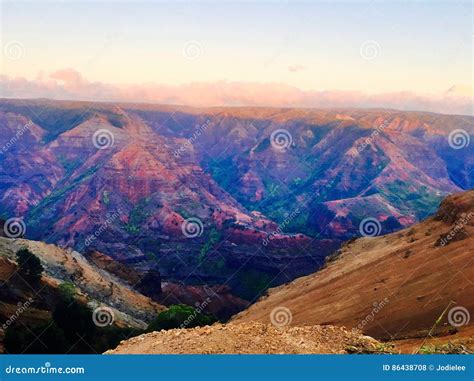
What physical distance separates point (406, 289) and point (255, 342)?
21.1 meters

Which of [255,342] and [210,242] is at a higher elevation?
[255,342]

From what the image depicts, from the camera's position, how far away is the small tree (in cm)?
5428

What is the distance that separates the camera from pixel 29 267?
A: 5462 cm

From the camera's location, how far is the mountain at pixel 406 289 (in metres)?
31.6

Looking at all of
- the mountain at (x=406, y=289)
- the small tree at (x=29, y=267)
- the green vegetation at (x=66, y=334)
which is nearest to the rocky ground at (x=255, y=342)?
the mountain at (x=406, y=289)

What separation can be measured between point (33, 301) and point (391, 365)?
127 feet

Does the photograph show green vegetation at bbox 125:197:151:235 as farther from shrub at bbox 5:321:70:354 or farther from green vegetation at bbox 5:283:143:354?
shrub at bbox 5:321:70:354

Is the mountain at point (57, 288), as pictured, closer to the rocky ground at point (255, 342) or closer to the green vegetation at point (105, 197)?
the rocky ground at point (255, 342)

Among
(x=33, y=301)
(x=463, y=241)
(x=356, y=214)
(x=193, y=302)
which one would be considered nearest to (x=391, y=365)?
(x=463, y=241)

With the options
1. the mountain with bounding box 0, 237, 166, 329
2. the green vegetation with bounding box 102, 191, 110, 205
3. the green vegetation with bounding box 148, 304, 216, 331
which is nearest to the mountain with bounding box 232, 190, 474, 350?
the green vegetation with bounding box 148, 304, 216, 331

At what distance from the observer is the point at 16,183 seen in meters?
200

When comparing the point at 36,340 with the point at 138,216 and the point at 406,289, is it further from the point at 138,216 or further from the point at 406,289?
Result: the point at 138,216

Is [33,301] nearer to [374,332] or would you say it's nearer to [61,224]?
[374,332]

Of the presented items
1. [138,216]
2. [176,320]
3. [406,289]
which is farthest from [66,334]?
[138,216]
